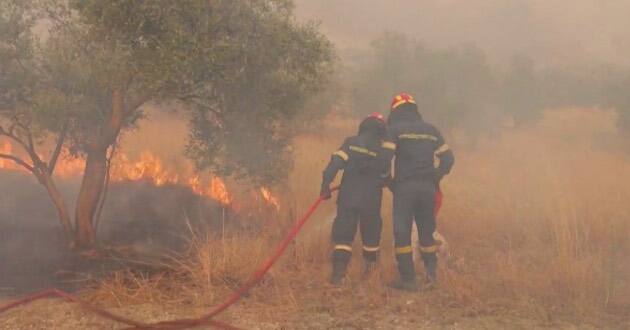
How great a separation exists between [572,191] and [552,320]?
22.7ft

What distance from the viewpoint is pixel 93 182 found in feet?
28.4

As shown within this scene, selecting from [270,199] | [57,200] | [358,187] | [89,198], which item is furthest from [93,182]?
[358,187]

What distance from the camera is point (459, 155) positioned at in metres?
20.2

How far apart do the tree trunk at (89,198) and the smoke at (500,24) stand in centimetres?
5233

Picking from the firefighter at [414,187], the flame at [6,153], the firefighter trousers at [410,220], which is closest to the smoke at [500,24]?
the flame at [6,153]

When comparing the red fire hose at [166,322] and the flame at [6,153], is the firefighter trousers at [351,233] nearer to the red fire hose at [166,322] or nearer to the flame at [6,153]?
the red fire hose at [166,322]

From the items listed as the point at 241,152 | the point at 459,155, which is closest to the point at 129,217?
the point at 241,152

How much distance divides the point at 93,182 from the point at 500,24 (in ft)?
228

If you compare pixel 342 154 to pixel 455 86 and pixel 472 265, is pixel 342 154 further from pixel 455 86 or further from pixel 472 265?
pixel 455 86

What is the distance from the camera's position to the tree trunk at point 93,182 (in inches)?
337

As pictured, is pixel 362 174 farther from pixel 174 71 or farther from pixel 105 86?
pixel 105 86

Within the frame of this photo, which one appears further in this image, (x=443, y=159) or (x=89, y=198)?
(x=89, y=198)

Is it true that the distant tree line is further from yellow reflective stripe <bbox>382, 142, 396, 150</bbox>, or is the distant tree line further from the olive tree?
yellow reflective stripe <bbox>382, 142, 396, 150</bbox>

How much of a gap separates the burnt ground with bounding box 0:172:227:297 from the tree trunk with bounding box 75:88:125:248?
29 centimetres
